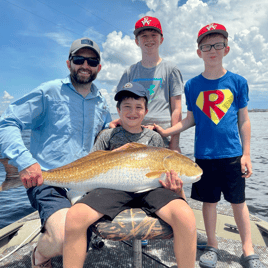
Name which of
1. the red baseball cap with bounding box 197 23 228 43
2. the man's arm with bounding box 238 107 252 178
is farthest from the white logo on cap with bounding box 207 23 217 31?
the man's arm with bounding box 238 107 252 178

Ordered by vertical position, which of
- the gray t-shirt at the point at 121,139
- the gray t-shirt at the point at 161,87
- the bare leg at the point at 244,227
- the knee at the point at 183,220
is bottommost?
the bare leg at the point at 244,227

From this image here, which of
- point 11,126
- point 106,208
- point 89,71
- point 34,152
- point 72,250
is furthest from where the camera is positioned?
point 89,71

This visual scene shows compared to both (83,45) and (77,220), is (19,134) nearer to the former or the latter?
(77,220)

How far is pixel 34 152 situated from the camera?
289 cm

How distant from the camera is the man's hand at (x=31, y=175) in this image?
2338 mm

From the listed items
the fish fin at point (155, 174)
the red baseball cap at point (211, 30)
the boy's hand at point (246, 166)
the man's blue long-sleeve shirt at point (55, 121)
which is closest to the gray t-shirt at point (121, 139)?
the man's blue long-sleeve shirt at point (55, 121)

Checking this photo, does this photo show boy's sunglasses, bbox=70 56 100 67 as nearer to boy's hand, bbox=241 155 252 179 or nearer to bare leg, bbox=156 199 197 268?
bare leg, bbox=156 199 197 268

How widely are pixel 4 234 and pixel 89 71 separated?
2915 millimetres

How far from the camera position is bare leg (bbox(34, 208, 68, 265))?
85.4 inches

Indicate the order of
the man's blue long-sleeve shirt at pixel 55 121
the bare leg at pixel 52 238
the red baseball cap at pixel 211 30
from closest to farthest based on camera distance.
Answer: the bare leg at pixel 52 238 → the man's blue long-sleeve shirt at pixel 55 121 → the red baseball cap at pixel 211 30

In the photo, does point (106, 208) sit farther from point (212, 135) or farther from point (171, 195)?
point (212, 135)

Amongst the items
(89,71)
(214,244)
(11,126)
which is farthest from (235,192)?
(11,126)

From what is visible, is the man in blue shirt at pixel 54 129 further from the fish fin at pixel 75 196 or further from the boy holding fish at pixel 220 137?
the boy holding fish at pixel 220 137

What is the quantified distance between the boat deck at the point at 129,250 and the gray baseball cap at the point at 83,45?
2857 millimetres
